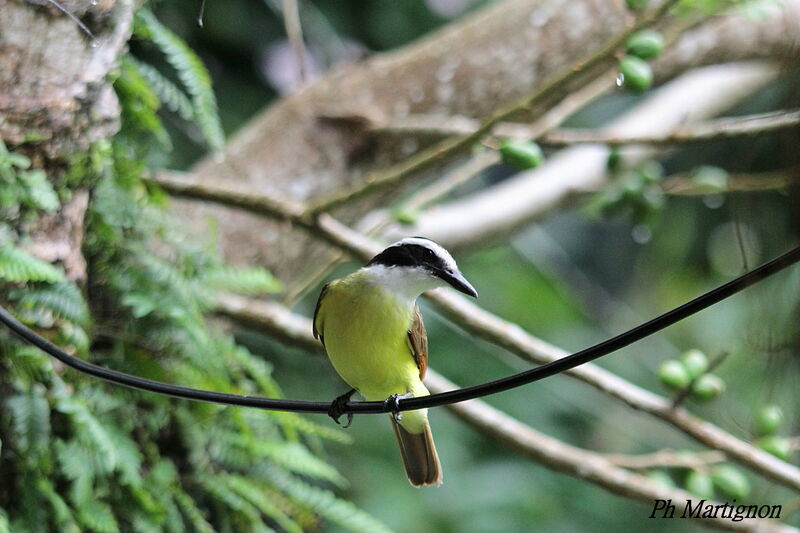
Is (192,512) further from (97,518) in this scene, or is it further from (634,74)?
(634,74)

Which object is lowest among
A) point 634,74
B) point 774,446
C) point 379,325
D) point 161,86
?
point 379,325

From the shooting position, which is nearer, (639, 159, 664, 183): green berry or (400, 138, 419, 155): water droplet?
(639, 159, 664, 183): green berry

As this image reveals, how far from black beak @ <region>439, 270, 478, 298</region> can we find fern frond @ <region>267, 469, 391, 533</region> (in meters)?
1.08

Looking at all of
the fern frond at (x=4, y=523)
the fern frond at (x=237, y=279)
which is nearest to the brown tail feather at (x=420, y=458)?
the fern frond at (x=237, y=279)

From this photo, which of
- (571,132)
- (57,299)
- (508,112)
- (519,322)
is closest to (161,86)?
(57,299)

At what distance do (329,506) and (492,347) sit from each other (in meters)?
1.83

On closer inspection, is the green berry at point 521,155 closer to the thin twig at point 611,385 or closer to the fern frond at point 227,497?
the thin twig at point 611,385

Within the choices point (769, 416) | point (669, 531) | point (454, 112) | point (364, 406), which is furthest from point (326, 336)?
point (669, 531)

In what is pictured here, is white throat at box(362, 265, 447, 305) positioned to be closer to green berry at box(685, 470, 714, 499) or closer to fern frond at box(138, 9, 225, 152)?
fern frond at box(138, 9, 225, 152)

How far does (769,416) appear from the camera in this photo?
252cm

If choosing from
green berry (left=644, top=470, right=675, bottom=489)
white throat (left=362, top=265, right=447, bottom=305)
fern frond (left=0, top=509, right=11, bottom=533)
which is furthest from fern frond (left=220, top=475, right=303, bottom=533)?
green berry (left=644, top=470, right=675, bottom=489)

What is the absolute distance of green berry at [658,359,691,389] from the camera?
2613 millimetres

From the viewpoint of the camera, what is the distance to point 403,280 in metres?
2.07

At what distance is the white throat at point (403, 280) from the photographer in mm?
1994
